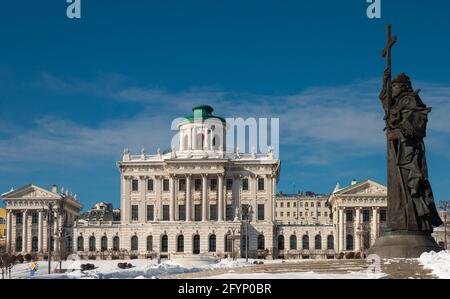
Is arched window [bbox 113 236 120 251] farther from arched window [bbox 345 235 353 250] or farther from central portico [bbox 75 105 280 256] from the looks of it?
arched window [bbox 345 235 353 250]

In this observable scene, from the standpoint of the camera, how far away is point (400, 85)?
1190 inches

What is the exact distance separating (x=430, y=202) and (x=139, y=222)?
7174 centimetres

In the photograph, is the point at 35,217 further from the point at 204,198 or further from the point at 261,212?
the point at 261,212

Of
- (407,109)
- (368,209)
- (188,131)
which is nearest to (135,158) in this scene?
(188,131)

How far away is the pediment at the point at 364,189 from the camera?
97.3 metres

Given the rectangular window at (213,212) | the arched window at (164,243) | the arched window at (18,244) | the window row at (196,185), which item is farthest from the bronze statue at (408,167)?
the arched window at (18,244)

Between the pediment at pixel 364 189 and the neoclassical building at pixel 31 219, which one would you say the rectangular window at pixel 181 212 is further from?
the pediment at pixel 364 189

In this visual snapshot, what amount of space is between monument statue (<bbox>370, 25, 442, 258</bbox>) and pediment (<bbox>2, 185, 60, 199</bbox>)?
75.2m

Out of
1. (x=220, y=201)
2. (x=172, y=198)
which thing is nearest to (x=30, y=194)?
(x=172, y=198)

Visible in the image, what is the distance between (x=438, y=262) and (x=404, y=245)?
318cm

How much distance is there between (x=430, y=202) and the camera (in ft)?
96.4

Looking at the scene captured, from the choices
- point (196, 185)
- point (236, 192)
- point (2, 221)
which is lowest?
point (2, 221)
